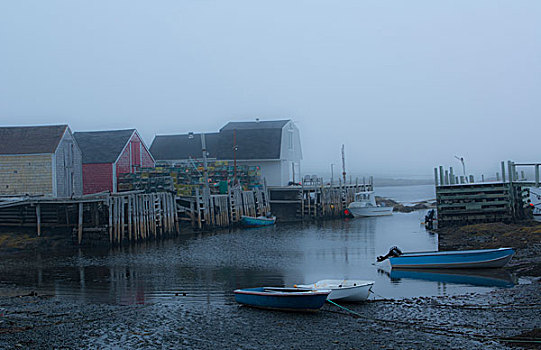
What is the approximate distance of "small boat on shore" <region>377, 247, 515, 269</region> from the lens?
18297mm

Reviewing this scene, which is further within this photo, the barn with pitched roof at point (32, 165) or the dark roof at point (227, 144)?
the dark roof at point (227, 144)

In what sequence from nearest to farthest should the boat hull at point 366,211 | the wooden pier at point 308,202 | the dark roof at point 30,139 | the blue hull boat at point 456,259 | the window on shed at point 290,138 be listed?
the blue hull boat at point 456,259 < the dark roof at point 30,139 < the wooden pier at point 308,202 < the boat hull at point 366,211 < the window on shed at point 290,138

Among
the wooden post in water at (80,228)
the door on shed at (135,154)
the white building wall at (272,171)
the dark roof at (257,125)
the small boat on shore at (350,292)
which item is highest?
the dark roof at (257,125)

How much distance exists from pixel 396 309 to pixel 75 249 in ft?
65.5

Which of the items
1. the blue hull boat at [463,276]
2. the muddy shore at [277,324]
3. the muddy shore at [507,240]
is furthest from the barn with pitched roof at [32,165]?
the blue hull boat at [463,276]

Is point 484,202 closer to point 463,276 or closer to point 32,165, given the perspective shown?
point 463,276

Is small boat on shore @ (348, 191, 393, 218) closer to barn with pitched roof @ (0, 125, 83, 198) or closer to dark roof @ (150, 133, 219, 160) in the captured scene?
dark roof @ (150, 133, 219, 160)

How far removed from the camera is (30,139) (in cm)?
3338

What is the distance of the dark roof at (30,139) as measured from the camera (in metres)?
32.5

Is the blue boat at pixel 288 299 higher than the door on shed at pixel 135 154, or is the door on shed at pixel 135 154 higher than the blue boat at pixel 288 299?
the door on shed at pixel 135 154

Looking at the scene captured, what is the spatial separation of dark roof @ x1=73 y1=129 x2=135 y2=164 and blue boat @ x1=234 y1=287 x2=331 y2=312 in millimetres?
26054

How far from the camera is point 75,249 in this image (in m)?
29.0

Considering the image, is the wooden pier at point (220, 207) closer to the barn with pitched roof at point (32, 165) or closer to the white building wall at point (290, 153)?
the white building wall at point (290, 153)

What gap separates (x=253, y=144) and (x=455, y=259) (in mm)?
34356
